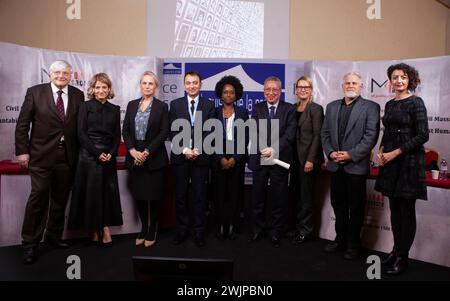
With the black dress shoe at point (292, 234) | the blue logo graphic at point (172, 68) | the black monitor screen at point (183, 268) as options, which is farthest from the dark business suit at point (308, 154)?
the black monitor screen at point (183, 268)

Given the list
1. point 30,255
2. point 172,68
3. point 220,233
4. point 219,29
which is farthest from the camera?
point 219,29

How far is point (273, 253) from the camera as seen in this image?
3.25 meters

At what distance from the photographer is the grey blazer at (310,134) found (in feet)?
11.1

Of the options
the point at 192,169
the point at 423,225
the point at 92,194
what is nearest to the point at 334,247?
the point at 423,225

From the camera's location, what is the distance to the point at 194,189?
3.44m

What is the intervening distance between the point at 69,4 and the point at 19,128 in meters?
2.66

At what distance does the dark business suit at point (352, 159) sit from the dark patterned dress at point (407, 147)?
183mm

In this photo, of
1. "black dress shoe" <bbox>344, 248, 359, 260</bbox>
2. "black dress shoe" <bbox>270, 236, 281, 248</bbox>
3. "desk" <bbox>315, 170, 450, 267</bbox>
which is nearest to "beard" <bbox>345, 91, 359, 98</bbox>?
"desk" <bbox>315, 170, 450, 267</bbox>

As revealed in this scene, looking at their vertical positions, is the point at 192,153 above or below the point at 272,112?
below

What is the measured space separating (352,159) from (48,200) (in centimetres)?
245

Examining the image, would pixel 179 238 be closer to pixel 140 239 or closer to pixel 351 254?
pixel 140 239

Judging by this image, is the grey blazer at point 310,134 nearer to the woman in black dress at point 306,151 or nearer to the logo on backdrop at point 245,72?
the woman in black dress at point 306,151

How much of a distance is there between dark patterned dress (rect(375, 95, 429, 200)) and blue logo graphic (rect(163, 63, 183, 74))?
2709 millimetres

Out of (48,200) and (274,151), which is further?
(274,151)
